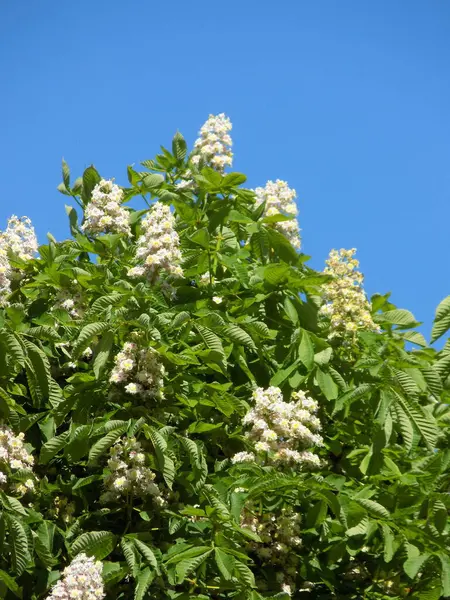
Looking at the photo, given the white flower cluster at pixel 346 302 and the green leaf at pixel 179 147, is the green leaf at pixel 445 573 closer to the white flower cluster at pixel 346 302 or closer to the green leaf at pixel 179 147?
the white flower cluster at pixel 346 302

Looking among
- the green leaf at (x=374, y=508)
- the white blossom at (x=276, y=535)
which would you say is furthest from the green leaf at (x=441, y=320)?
the white blossom at (x=276, y=535)

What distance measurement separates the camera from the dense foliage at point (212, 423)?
444 cm

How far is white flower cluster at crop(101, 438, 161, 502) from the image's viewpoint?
14.7 ft

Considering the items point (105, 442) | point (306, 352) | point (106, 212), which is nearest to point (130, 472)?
point (105, 442)

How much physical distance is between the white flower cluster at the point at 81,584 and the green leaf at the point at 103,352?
0.89m

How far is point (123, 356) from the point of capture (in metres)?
4.56

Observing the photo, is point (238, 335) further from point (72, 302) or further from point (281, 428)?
point (72, 302)

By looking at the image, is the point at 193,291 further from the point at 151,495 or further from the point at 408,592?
the point at 408,592

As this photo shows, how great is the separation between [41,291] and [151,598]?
6.16 ft

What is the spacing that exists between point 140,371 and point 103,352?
0.69ft

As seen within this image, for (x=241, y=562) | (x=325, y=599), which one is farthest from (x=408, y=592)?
(x=241, y=562)

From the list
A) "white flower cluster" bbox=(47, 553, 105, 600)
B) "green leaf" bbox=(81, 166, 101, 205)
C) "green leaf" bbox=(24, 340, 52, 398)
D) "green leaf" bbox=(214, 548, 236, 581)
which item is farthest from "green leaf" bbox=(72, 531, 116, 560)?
"green leaf" bbox=(81, 166, 101, 205)

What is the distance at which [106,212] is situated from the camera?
5.64 m

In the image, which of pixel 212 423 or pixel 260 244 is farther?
pixel 260 244
